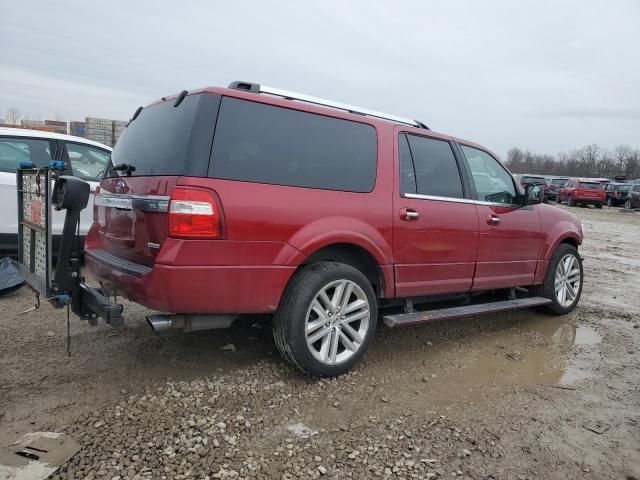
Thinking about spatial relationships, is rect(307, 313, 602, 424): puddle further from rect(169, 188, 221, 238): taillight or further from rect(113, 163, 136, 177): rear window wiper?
rect(113, 163, 136, 177): rear window wiper

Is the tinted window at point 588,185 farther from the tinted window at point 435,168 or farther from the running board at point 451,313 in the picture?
the tinted window at point 435,168

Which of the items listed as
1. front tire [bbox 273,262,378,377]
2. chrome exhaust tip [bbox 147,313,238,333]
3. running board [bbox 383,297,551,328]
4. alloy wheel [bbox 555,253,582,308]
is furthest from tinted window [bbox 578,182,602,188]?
chrome exhaust tip [bbox 147,313,238,333]

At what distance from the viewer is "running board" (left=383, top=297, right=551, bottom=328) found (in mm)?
3672

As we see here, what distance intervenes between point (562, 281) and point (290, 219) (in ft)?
12.3

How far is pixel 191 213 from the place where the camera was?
2721mm

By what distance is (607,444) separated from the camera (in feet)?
9.08

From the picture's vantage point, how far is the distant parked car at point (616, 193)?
28875 millimetres

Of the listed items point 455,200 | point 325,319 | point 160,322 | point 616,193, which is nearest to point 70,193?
point 160,322

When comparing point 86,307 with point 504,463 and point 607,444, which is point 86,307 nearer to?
point 504,463

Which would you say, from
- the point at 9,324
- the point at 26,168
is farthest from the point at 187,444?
the point at 9,324

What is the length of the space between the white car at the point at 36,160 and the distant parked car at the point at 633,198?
29376 mm

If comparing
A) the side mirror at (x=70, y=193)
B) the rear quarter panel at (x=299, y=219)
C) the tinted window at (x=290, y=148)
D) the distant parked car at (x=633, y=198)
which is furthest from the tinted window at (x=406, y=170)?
the distant parked car at (x=633, y=198)

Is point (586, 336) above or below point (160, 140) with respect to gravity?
below

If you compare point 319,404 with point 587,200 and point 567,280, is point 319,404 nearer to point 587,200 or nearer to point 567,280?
point 567,280
